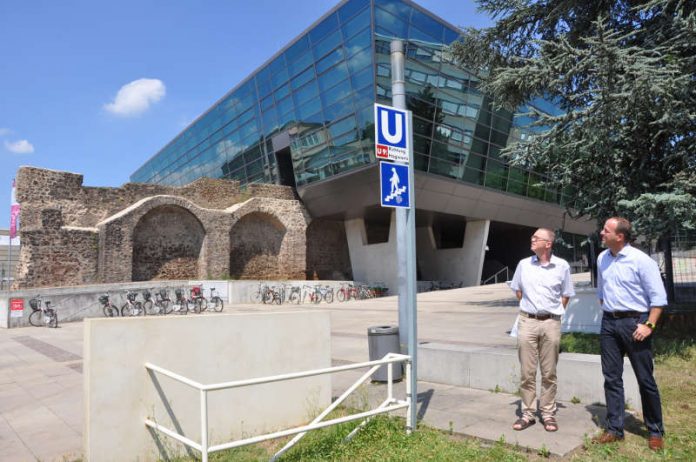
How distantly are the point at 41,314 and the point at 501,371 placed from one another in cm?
1525

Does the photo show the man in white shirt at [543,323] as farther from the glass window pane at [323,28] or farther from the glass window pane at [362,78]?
the glass window pane at [323,28]

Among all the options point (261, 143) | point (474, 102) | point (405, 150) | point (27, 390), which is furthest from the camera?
point (261, 143)

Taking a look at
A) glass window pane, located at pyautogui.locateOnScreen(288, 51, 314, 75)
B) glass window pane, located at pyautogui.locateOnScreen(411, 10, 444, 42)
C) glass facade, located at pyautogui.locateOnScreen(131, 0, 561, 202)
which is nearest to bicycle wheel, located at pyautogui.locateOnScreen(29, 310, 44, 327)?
glass facade, located at pyautogui.locateOnScreen(131, 0, 561, 202)

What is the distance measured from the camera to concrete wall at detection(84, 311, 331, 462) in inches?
150

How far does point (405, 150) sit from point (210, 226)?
2314cm

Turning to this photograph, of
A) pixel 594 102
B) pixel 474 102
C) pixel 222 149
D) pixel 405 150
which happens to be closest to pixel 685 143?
pixel 594 102

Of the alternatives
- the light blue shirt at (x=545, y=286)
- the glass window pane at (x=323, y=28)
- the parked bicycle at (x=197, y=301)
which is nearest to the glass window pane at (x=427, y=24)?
the glass window pane at (x=323, y=28)

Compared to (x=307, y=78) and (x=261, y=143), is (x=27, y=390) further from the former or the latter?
(x=261, y=143)

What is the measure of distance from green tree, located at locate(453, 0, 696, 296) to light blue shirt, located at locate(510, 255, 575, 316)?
14.0 feet

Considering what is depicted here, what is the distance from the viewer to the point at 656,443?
153 inches

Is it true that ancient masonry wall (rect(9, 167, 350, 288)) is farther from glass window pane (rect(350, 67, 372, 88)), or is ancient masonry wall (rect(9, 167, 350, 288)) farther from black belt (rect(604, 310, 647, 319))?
black belt (rect(604, 310, 647, 319))

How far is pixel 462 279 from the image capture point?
29734mm

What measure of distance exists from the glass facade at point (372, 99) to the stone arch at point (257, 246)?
3336mm

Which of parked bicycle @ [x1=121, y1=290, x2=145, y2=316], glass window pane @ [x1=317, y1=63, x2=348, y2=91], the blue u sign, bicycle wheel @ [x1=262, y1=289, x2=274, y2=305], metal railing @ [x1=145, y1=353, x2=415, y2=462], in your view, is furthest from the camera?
glass window pane @ [x1=317, y1=63, x2=348, y2=91]
